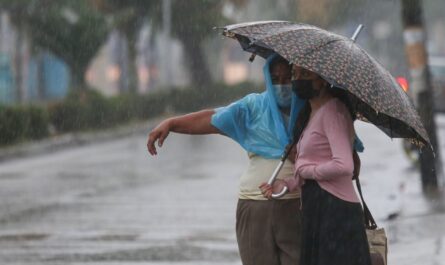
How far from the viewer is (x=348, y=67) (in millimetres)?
5312

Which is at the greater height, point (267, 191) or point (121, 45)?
point (267, 191)

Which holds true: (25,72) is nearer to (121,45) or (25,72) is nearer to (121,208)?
(121,45)

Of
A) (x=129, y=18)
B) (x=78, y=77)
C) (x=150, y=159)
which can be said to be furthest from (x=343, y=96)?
(x=129, y=18)

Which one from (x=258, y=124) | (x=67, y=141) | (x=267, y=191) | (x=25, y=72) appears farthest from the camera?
(x=25, y=72)

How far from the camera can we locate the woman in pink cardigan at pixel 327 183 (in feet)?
17.4

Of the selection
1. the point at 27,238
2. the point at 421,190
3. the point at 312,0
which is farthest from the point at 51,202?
the point at 312,0

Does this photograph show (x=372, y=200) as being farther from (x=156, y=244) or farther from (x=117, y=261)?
(x=117, y=261)

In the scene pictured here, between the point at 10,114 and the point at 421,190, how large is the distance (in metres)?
12.2

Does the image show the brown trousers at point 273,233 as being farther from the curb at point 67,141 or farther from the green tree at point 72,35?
the green tree at point 72,35

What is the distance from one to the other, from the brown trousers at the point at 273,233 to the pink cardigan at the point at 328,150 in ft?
0.64

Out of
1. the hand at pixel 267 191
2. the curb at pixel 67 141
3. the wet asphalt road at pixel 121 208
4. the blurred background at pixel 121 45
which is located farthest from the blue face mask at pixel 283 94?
the curb at pixel 67 141

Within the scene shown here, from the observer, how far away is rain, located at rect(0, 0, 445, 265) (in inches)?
407

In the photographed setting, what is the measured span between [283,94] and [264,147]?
27 centimetres

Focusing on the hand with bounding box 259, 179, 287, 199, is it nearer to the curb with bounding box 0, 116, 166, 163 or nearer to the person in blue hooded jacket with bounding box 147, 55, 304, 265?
the person in blue hooded jacket with bounding box 147, 55, 304, 265
